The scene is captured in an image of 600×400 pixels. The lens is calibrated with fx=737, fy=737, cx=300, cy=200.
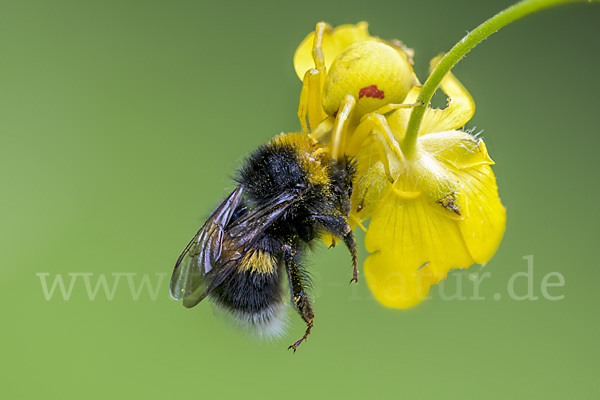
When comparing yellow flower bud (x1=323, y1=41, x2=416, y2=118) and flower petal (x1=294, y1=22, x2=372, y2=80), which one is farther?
flower petal (x1=294, y1=22, x2=372, y2=80)

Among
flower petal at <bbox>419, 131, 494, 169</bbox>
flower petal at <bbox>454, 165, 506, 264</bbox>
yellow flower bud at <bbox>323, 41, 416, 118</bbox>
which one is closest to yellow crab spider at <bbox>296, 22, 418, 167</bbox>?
yellow flower bud at <bbox>323, 41, 416, 118</bbox>

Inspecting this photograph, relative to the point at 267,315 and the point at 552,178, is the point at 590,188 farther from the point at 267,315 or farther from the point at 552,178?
the point at 267,315

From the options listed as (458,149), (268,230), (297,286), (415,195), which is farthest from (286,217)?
(458,149)

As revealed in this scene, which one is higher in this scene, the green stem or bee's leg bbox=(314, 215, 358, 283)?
the green stem

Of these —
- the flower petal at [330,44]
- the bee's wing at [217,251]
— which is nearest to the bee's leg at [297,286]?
the bee's wing at [217,251]

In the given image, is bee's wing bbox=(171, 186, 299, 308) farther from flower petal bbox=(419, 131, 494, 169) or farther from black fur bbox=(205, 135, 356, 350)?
flower petal bbox=(419, 131, 494, 169)

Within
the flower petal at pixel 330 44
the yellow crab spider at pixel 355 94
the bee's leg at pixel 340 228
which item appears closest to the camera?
the yellow crab spider at pixel 355 94

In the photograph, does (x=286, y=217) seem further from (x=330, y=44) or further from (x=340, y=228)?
(x=330, y=44)

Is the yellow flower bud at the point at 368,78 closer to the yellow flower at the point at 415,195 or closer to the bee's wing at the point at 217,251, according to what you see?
the yellow flower at the point at 415,195

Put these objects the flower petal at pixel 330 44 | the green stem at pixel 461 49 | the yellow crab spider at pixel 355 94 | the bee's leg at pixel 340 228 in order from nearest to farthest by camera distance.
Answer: the green stem at pixel 461 49 → the yellow crab spider at pixel 355 94 → the bee's leg at pixel 340 228 → the flower petal at pixel 330 44
